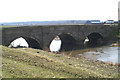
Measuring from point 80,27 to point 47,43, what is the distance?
31.3 ft

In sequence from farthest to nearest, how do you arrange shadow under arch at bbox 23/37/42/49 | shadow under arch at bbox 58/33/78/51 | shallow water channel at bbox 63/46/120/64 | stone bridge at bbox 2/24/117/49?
shadow under arch at bbox 58/33/78/51 → shadow under arch at bbox 23/37/42/49 → stone bridge at bbox 2/24/117/49 → shallow water channel at bbox 63/46/120/64

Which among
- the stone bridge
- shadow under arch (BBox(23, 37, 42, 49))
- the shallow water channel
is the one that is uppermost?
the stone bridge

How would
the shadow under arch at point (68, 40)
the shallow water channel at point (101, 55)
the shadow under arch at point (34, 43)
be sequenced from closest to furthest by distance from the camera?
the shallow water channel at point (101, 55)
the shadow under arch at point (34, 43)
the shadow under arch at point (68, 40)

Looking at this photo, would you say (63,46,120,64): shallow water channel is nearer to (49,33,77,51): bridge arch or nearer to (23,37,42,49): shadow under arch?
(23,37,42,49): shadow under arch

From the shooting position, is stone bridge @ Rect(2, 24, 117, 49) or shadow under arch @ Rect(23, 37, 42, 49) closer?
stone bridge @ Rect(2, 24, 117, 49)

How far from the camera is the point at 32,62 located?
1285 centimetres

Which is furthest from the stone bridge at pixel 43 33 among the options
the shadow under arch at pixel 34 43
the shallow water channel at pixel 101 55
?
the shallow water channel at pixel 101 55

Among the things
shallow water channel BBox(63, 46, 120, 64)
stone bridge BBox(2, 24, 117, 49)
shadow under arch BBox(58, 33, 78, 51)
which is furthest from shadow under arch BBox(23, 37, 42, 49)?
shadow under arch BBox(58, 33, 78, 51)

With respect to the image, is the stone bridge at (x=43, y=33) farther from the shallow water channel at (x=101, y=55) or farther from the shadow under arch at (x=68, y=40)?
the shallow water channel at (x=101, y=55)

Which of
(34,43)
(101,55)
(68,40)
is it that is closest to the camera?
(101,55)

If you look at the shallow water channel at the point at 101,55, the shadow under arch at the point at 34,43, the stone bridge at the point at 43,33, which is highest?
the stone bridge at the point at 43,33

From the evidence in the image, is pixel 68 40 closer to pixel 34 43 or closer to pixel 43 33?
pixel 43 33

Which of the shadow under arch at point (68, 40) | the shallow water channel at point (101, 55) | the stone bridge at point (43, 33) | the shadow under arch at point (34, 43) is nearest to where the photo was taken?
the shallow water channel at point (101, 55)

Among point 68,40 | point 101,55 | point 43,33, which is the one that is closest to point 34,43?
point 43,33
